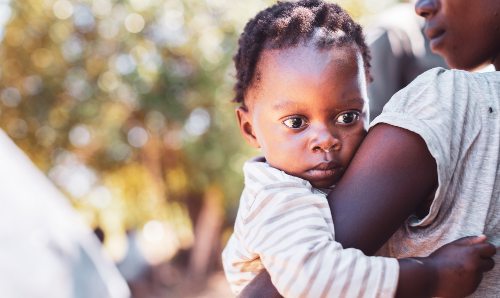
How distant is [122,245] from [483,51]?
806 cm

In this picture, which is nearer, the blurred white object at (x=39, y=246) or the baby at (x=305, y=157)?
the baby at (x=305, y=157)

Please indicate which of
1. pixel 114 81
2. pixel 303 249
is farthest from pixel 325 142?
pixel 114 81

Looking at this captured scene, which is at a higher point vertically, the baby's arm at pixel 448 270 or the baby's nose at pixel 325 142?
the baby's nose at pixel 325 142

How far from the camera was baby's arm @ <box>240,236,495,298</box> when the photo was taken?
1.43m

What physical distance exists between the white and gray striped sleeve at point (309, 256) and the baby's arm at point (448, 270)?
5cm

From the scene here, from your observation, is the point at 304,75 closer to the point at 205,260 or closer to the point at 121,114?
the point at 121,114

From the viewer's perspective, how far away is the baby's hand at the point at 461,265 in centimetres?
146

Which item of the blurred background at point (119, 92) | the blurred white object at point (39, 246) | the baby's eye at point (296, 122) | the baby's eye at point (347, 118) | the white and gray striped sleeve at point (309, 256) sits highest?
the baby's eye at point (296, 122)

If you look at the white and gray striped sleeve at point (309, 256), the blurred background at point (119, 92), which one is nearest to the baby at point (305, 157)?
the white and gray striped sleeve at point (309, 256)

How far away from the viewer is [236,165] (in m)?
8.50

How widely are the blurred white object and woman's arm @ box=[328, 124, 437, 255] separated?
989 mm

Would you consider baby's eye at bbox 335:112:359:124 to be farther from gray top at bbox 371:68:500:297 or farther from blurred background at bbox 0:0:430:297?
blurred background at bbox 0:0:430:297

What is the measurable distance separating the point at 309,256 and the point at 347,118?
0.50 meters

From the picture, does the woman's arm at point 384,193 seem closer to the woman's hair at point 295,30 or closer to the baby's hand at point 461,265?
the baby's hand at point 461,265
